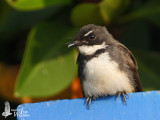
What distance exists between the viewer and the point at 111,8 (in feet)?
14.3

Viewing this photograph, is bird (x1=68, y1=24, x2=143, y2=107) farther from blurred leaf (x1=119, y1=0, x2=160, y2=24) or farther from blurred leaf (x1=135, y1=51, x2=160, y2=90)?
blurred leaf (x1=119, y1=0, x2=160, y2=24)

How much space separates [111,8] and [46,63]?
32.8 inches

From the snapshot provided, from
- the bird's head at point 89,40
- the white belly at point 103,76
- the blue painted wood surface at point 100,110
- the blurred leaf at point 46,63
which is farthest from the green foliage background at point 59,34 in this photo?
the blue painted wood surface at point 100,110

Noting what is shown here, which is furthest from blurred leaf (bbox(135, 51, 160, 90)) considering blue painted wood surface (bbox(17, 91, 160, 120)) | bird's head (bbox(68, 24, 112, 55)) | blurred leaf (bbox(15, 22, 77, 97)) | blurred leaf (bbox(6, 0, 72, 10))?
blue painted wood surface (bbox(17, 91, 160, 120))

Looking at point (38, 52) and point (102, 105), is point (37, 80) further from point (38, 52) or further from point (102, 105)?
point (102, 105)

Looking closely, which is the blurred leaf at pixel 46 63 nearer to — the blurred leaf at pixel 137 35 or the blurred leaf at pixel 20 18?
the blurred leaf at pixel 20 18

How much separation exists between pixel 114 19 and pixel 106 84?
1.36 meters

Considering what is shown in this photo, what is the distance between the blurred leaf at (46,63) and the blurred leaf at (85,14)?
13cm

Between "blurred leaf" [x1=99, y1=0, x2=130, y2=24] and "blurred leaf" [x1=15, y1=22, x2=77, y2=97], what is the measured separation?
40 centimetres

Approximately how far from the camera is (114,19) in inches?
183

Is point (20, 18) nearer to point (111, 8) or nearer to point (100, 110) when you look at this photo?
point (111, 8)

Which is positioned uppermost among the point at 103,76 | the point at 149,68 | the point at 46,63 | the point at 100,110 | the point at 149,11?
the point at 149,11

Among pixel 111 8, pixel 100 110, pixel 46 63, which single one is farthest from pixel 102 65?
pixel 111 8

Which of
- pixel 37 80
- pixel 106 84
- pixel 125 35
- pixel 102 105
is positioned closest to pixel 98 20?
pixel 125 35
